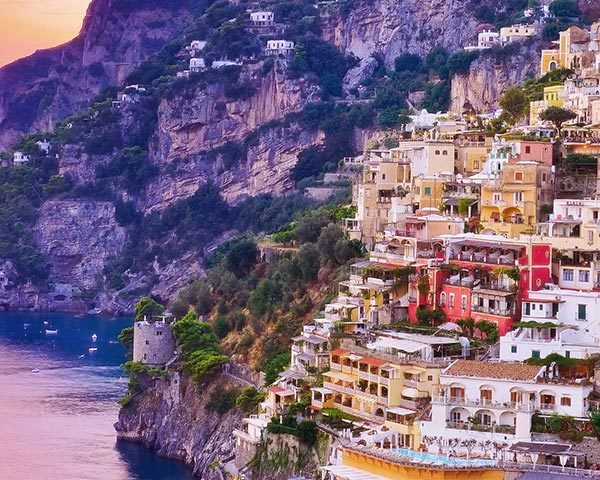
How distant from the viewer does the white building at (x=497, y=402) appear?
137 feet

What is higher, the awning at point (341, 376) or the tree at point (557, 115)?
the tree at point (557, 115)

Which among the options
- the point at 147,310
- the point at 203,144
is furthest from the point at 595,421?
the point at 203,144

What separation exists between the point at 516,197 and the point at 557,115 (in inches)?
272

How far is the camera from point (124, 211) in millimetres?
123062

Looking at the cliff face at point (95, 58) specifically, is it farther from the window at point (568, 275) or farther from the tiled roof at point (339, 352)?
the window at point (568, 275)

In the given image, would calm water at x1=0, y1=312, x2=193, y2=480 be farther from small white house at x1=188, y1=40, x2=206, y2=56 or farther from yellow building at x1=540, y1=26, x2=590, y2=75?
small white house at x1=188, y1=40, x2=206, y2=56

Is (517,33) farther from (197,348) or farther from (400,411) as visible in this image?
→ (400,411)

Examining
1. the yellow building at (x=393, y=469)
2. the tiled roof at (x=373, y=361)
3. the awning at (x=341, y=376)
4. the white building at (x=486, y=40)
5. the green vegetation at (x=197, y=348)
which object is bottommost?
the yellow building at (x=393, y=469)

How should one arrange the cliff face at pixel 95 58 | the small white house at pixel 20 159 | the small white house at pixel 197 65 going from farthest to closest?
the cliff face at pixel 95 58, the small white house at pixel 20 159, the small white house at pixel 197 65

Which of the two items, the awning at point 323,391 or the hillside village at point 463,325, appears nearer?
the hillside village at point 463,325

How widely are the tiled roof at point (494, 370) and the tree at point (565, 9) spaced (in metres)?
49.4

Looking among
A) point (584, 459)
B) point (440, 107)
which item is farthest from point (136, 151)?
point (584, 459)

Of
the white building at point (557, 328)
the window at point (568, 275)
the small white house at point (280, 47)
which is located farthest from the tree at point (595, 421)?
the small white house at point (280, 47)

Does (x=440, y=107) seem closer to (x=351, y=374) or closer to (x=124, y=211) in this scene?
(x=124, y=211)
